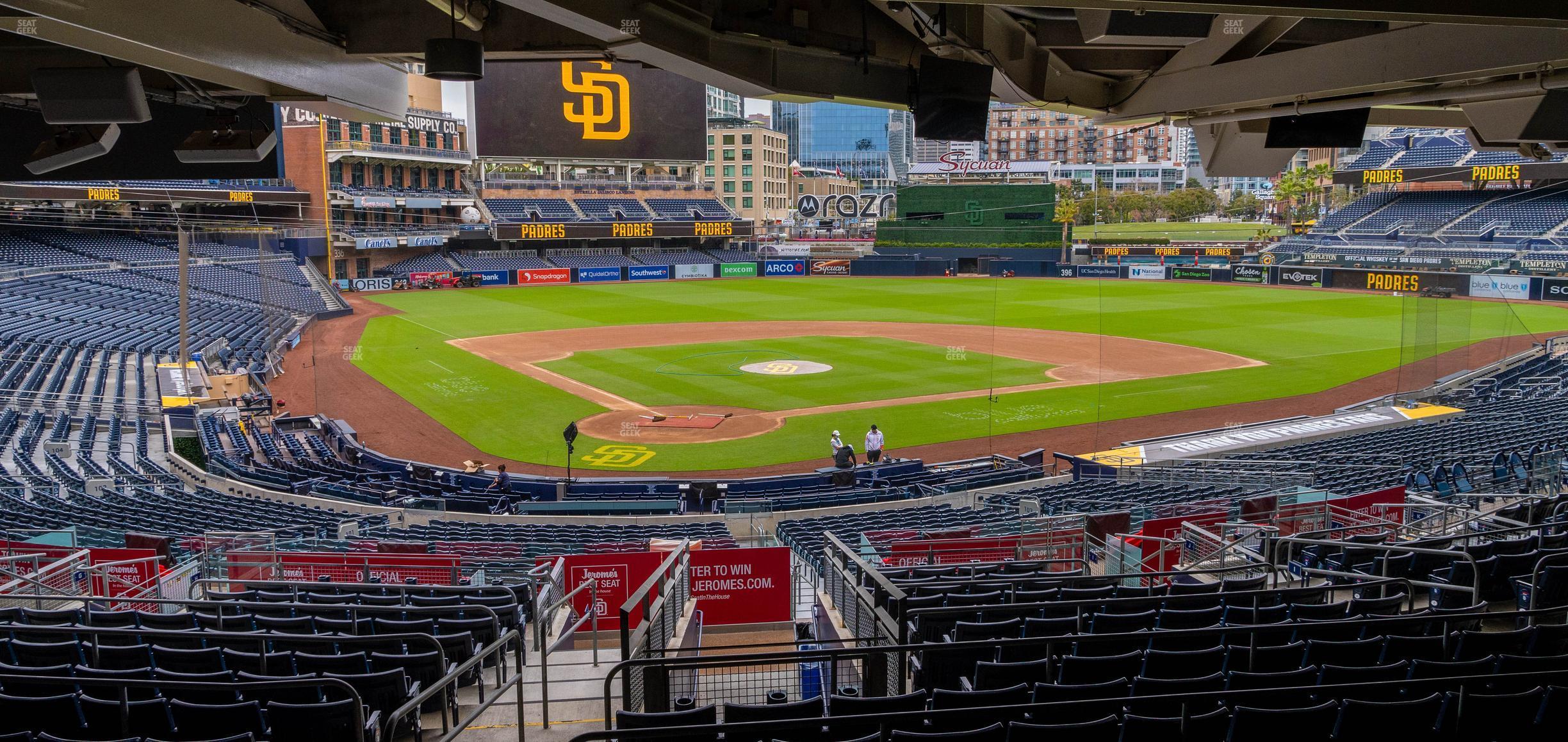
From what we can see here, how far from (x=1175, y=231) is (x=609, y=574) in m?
102

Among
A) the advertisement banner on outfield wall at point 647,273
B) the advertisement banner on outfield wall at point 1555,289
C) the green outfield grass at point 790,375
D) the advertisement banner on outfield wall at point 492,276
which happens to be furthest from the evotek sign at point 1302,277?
the advertisement banner on outfield wall at point 492,276

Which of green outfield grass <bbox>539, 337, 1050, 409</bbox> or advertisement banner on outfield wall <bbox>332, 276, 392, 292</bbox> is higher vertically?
advertisement banner on outfield wall <bbox>332, 276, 392, 292</bbox>

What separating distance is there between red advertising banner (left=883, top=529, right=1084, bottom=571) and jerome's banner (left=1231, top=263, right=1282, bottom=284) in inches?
2459

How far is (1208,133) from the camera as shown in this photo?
33.2 feet

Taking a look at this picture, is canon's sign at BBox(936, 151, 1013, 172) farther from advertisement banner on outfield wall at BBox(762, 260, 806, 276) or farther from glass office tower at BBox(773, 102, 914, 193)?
glass office tower at BBox(773, 102, 914, 193)

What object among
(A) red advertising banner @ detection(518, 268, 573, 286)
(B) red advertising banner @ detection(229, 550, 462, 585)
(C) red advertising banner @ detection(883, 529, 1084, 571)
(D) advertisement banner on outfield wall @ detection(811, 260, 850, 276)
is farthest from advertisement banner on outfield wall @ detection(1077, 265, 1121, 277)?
(B) red advertising banner @ detection(229, 550, 462, 585)

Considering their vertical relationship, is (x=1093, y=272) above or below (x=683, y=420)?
above

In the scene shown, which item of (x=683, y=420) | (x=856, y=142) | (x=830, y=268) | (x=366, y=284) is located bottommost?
(x=683, y=420)

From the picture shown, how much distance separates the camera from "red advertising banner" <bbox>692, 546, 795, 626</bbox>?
11.1m

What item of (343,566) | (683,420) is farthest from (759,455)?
(343,566)

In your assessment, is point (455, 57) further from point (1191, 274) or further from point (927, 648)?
point (1191, 274)

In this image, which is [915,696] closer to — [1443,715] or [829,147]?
[1443,715]

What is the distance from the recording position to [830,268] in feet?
265

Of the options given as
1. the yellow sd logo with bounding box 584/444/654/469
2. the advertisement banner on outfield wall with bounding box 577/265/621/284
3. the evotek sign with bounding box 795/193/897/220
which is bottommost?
the yellow sd logo with bounding box 584/444/654/469
